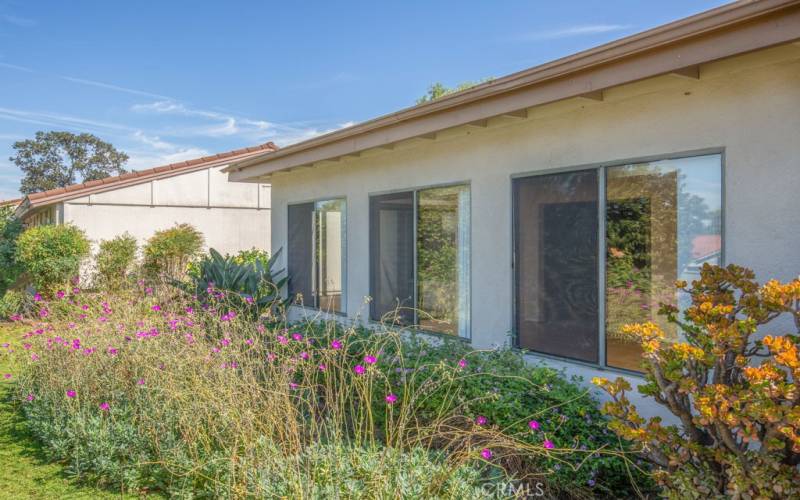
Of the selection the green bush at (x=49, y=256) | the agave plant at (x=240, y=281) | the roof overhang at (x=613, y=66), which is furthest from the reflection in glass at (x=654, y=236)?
the green bush at (x=49, y=256)

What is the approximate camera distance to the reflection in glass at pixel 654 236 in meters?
4.35

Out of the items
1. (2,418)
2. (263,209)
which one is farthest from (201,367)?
(263,209)

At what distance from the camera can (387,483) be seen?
350 cm

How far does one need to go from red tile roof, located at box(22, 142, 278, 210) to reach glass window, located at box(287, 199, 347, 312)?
552 centimetres

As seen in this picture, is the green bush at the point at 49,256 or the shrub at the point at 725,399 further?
the green bush at the point at 49,256

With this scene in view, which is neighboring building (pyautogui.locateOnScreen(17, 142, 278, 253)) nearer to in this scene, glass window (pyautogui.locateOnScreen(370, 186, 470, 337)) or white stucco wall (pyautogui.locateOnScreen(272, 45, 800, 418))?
glass window (pyautogui.locateOnScreen(370, 186, 470, 337))

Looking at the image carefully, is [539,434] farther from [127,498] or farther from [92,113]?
[92,113]

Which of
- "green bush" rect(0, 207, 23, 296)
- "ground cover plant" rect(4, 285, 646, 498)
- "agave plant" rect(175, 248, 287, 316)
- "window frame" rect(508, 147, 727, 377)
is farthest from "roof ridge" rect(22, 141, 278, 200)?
"window frame" rect(508, 147, 727, 377)

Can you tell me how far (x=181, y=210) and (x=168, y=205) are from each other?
0.43 meters

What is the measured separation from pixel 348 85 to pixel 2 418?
44.5 feet

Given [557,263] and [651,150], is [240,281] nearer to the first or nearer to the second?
[557,263]

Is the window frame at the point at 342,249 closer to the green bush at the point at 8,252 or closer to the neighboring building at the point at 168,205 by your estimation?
the neighboring building at the point at 168,205

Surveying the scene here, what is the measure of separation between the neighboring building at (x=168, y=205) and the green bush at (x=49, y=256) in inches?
77.5

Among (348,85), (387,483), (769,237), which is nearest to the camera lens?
(387,483)
